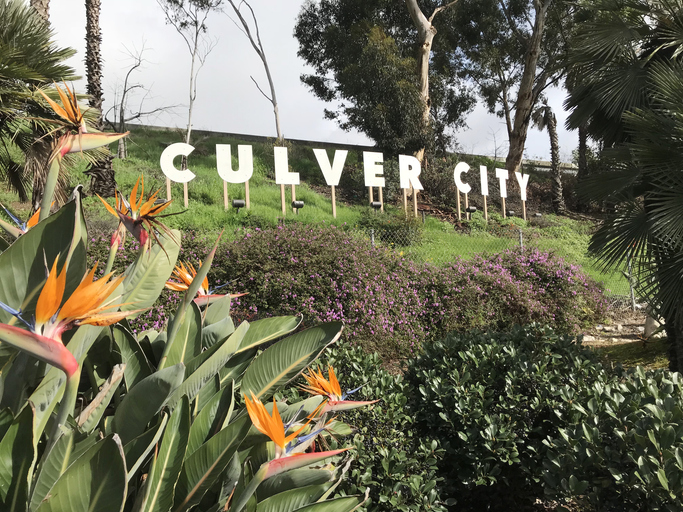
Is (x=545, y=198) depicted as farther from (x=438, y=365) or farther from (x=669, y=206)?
(x=438, y=365)

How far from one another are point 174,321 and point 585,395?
2262 millimetres

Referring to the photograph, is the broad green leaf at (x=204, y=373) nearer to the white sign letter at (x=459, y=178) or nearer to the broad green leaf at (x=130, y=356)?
the broad green leaf at (x=130, y=356)

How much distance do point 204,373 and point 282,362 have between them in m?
0.31

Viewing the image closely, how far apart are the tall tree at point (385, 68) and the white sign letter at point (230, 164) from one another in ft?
21.3

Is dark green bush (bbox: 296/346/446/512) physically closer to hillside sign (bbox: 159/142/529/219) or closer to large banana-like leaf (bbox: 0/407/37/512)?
large banana-like leaf (bbox: 0/407/37/512)

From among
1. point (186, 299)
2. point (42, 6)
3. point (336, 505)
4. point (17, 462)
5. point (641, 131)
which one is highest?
→ point (42, 6)

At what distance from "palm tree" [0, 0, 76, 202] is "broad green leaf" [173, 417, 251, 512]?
6526 millimetres

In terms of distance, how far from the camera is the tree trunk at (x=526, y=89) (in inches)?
791

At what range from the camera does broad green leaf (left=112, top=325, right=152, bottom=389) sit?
1611mm

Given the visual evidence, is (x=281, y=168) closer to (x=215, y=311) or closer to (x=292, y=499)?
(x=215, y=311)

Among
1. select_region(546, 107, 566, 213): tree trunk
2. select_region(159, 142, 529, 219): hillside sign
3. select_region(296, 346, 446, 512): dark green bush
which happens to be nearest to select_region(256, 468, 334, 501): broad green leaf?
select_region(296, 346, 446, 512): dark green bush

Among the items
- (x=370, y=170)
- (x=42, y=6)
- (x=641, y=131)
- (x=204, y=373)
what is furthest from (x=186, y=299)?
(x=370, y=170)

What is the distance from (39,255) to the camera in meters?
1.21

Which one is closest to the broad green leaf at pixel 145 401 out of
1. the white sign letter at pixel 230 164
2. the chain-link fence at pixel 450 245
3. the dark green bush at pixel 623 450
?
the dark green bush at pixel 623 450
